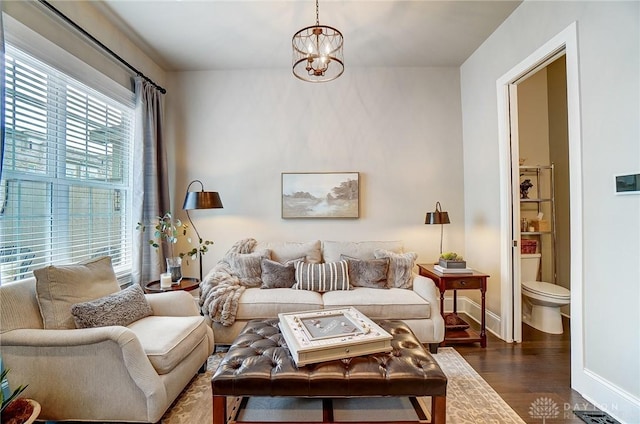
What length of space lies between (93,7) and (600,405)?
468 cm

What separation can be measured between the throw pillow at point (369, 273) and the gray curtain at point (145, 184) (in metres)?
2.02

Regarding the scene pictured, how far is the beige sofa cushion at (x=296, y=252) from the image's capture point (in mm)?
3209

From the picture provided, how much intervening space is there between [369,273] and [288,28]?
2458mm

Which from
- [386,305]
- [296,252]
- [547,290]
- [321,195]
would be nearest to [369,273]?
[386,305]

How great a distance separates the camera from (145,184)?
313cm

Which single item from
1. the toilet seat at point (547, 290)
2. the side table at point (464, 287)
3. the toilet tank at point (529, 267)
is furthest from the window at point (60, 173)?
the toilet tank at point (529, 267)

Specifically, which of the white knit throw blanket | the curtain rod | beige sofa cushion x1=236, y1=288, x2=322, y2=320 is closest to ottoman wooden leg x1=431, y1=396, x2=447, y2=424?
beige sofa cushion x1=236, y1=288, x2=322, y2=320

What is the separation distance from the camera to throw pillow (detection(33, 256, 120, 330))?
1.78 m

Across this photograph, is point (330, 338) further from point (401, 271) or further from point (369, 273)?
point (401, 271)

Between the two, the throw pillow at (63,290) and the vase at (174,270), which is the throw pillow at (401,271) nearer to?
the vase at (174,270)

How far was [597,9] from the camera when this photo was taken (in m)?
1.89

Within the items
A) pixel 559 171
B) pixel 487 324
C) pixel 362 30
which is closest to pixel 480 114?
pixel 559 171

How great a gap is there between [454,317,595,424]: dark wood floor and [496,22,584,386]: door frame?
0.15 metres

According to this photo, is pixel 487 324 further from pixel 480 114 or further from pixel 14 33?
pixel 14 33
